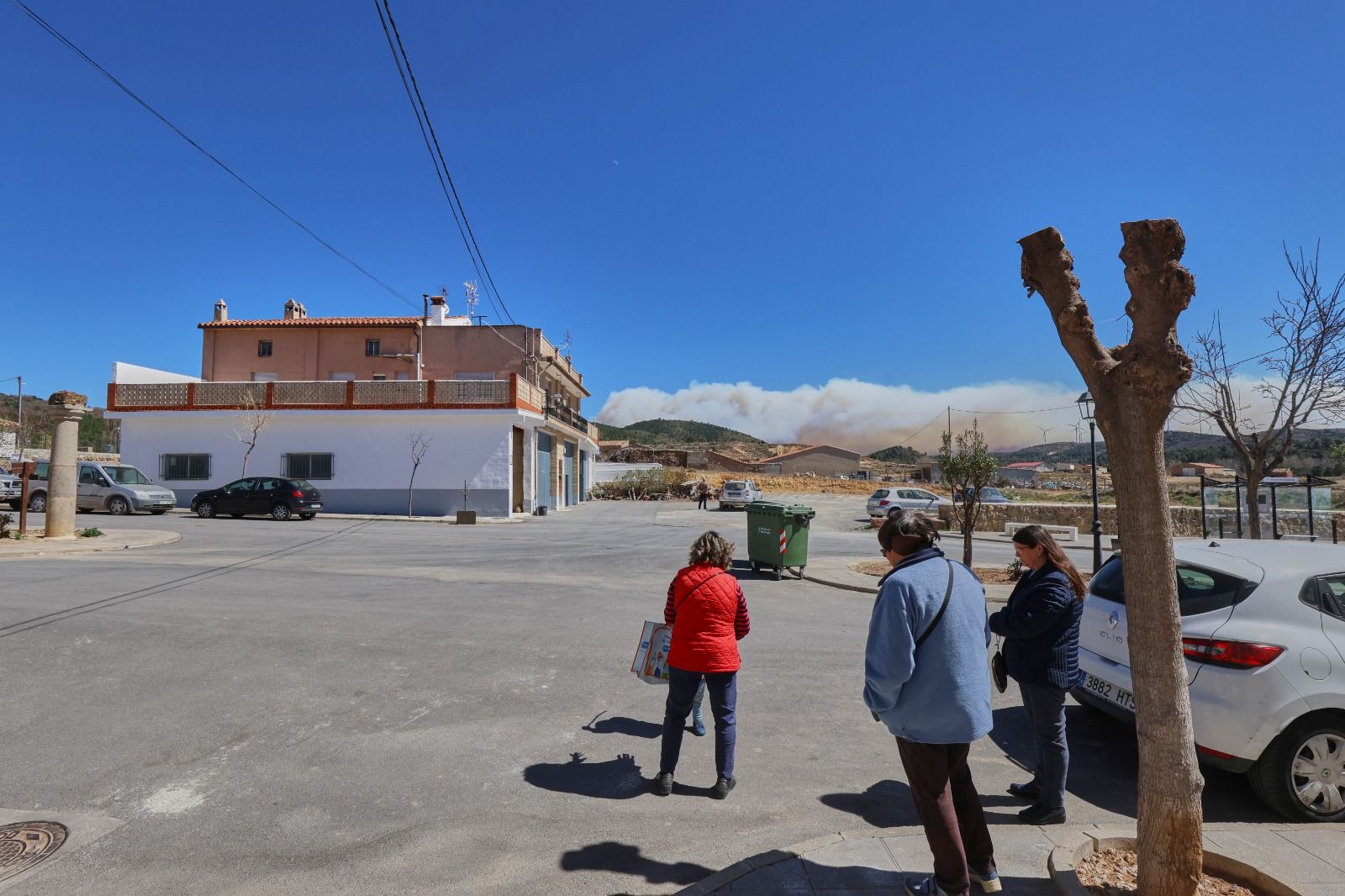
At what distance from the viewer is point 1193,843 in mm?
2680

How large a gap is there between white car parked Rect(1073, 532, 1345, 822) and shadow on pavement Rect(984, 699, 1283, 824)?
0.27 m

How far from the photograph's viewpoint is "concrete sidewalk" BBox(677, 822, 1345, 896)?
118 inches

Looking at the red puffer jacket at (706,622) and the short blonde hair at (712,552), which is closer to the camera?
the red puffer jacket at (706,622)

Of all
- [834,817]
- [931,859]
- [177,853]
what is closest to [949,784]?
[931,859]

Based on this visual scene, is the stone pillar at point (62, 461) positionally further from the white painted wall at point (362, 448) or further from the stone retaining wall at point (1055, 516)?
the stone retaining wall at point (1055, 516)

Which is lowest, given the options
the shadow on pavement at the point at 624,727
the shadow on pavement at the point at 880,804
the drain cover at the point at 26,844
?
the shadow on pavement at the point at 880,804

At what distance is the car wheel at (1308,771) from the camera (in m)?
3.82

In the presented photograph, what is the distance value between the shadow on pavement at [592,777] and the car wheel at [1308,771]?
331cm

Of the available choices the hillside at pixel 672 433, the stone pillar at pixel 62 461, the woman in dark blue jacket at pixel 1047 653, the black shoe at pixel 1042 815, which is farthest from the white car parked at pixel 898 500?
the hillside at pixel 672 433

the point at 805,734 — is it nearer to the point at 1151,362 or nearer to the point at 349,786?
the point at 349,786

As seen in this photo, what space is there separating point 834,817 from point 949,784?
42.9 inches

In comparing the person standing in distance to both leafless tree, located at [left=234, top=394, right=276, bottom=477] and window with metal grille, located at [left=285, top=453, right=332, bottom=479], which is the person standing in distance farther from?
leafless tree, located at [left=234, top=394, right=276, bottom=477]

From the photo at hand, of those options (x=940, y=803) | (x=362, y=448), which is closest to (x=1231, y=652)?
(x=940, y=803)

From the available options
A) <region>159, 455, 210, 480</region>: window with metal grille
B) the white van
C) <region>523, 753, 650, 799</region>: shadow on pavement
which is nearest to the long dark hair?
<region>523, 753, 650, 799</region>: shadow on pavement
